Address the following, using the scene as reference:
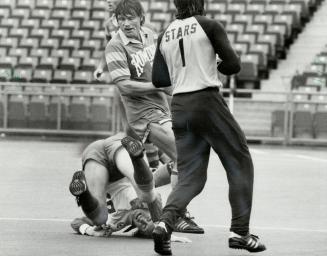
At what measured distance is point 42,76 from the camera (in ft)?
91.0

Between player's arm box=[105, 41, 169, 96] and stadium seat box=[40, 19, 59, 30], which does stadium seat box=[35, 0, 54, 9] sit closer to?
stadium seat box=[40, 19, 59, 30]

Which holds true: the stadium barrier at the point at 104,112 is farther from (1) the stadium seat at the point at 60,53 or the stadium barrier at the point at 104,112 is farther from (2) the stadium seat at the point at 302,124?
(1) the stadium seat at the point at 60,53

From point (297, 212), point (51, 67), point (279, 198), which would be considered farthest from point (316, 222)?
point (51, 67)

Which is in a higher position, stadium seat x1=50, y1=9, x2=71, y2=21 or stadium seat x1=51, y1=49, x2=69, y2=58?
stadium seat x1=50, y1=9, x2=71, y2=21

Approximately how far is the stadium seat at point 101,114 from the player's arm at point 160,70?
54.7 feet

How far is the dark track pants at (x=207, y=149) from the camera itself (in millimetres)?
7254

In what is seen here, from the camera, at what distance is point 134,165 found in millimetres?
7629

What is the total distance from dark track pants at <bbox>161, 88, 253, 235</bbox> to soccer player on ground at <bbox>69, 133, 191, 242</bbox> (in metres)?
0.50

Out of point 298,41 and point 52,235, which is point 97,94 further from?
point 52,235

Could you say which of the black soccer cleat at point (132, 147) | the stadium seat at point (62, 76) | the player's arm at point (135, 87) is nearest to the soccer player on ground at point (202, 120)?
the black soccer cleat at point (132, 147)

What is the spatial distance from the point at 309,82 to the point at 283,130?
244 centimetres

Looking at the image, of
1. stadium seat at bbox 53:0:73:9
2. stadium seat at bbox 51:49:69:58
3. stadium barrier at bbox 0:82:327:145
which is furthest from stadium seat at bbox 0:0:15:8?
stadium barrier at bbox 0:82:327:145

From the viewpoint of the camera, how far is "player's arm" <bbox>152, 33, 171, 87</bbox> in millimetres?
7559

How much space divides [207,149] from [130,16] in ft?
5.73
